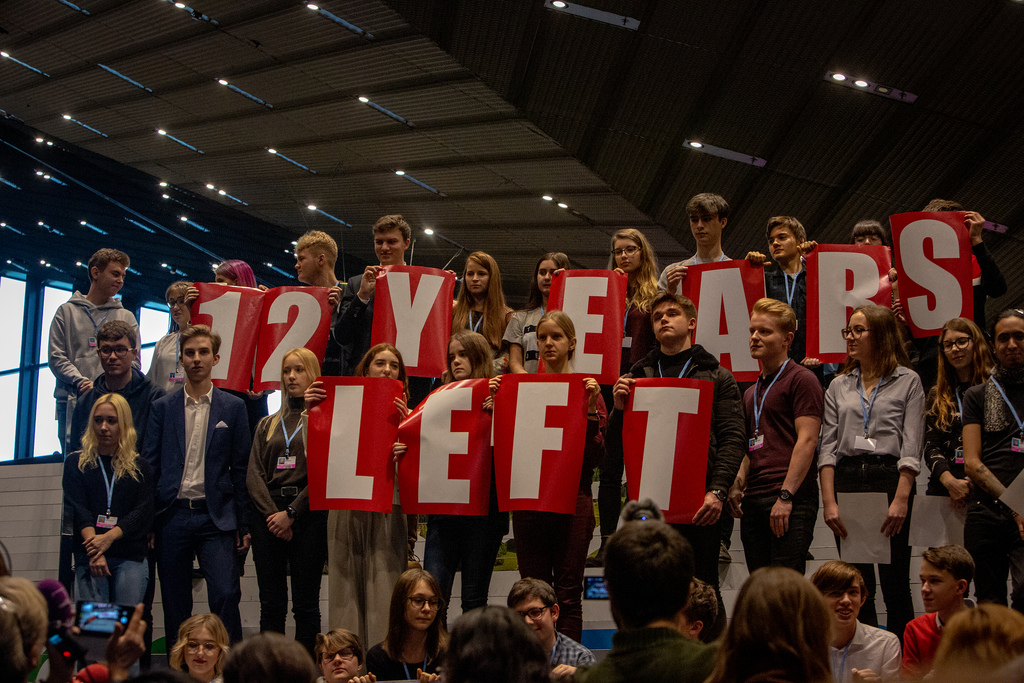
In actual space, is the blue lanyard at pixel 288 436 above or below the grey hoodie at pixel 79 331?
below

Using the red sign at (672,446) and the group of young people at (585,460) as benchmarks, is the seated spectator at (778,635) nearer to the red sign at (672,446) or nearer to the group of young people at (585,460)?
the group of young people at (585,460)

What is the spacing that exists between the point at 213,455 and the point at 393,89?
7.30 meters

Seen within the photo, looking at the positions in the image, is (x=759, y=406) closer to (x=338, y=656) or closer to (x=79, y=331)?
(x=338, y=656)

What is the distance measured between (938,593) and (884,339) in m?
1.25

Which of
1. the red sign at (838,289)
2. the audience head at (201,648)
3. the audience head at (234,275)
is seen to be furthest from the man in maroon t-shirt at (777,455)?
the audience head at (234,275)

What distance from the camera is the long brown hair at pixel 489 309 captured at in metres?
5.65

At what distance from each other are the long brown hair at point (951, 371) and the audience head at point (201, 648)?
3600 millimetres

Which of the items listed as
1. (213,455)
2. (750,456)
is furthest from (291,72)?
(750,456)

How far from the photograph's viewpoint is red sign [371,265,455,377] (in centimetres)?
568

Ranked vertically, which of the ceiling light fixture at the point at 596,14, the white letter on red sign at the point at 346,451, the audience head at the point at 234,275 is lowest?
the white letter on red sign at the point at 346,451

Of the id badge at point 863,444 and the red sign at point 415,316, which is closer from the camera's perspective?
the id badge at point 863,444

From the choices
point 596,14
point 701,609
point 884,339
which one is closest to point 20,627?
point 701,609

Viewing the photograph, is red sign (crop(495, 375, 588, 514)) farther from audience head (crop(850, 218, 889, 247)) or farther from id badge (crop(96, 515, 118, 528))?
audience head (crop(850, 218, 889, 247))

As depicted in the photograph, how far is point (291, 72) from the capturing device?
37.0ft
